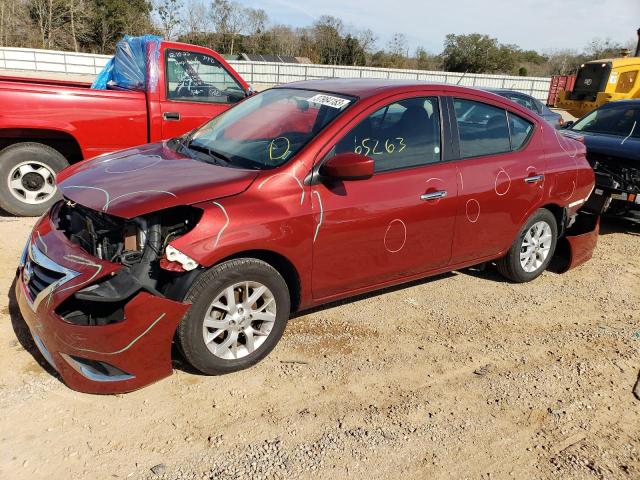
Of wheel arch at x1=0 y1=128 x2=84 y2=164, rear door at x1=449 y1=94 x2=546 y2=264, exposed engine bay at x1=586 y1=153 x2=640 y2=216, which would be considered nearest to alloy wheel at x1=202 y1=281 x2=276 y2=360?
rear door at x1=449 y1=94 x2=546 y2=264

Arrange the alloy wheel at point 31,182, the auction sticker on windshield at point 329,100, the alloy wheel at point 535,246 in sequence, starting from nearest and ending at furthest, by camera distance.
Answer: the auction sticker on windshield at point 329,100 → the alloy wheel at point 535,246 → the alloy wheel at point 31,182

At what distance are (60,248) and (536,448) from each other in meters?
2.95

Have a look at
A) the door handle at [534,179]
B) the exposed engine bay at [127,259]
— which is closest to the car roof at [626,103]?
the door handle at [534,179]

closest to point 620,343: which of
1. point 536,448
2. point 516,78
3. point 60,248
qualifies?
point 536,448

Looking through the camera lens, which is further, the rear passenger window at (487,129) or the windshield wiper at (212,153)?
the rear passenger window at (487,129)

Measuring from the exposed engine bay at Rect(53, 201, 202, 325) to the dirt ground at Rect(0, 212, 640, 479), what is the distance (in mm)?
521

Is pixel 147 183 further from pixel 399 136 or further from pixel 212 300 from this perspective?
pixel 399 136

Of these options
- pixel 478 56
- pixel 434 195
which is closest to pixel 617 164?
pixel 434 195

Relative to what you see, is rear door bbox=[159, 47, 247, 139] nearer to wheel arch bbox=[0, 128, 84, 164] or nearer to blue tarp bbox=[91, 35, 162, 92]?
blue tarp bbox=[91, 35, 162, 92]

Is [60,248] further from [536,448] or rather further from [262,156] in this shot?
[536,448]

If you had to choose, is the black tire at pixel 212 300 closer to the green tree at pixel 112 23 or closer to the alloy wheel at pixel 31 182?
the alloy wheel at pixel 31 182

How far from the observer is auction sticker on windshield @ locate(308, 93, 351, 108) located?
3.69 metres

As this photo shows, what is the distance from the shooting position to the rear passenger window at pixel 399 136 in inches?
142

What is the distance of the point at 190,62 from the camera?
643cm
